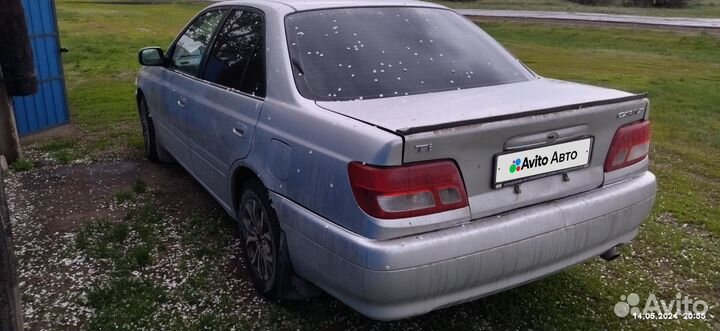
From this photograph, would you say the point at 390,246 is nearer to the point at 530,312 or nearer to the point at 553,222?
the point at 553,222

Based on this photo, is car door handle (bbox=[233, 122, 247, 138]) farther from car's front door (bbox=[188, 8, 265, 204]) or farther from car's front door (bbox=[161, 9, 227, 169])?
car's front door (bbox=[161, 9, 227, 169])

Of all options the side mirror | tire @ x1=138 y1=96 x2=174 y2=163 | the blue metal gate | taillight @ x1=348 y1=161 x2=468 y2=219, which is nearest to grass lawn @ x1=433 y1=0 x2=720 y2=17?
the blue metal gate

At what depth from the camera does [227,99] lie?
356 cm

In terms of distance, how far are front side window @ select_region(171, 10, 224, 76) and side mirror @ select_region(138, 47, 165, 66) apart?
0.32ft

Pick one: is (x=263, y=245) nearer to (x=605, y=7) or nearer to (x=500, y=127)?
(x=500, y=127)

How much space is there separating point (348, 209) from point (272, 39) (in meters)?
1.26

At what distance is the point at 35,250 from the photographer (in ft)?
13.1

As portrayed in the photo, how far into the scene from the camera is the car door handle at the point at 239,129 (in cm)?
330

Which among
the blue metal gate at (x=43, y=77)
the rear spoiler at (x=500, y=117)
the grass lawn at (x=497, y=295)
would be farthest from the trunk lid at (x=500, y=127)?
the blue metal gate at (x=43, y=77)

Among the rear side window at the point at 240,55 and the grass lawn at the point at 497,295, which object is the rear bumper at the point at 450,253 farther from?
the rear side window at the point at 240,55

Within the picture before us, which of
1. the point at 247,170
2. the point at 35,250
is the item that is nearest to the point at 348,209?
the point at 247,170

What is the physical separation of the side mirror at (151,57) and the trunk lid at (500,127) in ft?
7.87

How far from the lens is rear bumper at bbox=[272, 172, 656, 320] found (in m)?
2.38

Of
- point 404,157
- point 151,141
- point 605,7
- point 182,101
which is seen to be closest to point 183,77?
point 182,101
